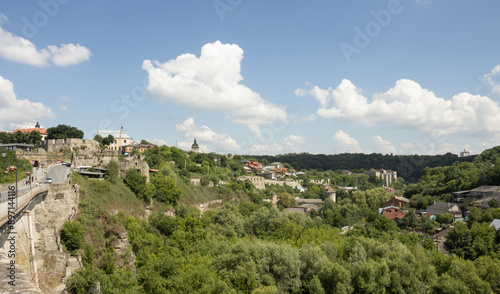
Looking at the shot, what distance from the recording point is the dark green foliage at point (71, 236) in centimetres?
2220

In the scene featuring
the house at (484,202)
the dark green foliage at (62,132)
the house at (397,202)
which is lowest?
the house at (397,202)

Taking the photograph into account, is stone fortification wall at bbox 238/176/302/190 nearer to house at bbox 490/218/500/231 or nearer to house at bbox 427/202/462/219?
house at bbox 427/202/462/219

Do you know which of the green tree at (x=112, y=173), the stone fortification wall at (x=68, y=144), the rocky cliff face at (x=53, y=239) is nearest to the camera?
the rocky cliff face at (x=53, y=239)

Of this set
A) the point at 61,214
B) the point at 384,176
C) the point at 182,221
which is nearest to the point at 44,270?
the point at 61,214

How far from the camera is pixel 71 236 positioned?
2231 cm

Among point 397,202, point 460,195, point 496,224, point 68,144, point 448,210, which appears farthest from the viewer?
point 397,202

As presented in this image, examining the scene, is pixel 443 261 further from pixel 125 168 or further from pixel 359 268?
pixel 125 168

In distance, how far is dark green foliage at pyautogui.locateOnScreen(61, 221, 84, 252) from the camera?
72.8ft

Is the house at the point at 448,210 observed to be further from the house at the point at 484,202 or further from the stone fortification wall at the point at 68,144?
the stone fortification wall at the point at 68,144

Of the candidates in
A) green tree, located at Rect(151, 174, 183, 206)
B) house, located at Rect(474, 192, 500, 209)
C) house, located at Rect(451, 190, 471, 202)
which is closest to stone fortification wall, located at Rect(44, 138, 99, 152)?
green tree, located at Rect(151, 174, 183, 206)

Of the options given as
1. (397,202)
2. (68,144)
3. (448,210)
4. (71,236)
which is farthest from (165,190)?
(397,202)

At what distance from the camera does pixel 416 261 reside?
31016mm

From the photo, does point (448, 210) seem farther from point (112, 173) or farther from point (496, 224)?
point (112, 173)

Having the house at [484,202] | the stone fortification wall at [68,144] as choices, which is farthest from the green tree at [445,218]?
the stone fortification wall at [68,144]
